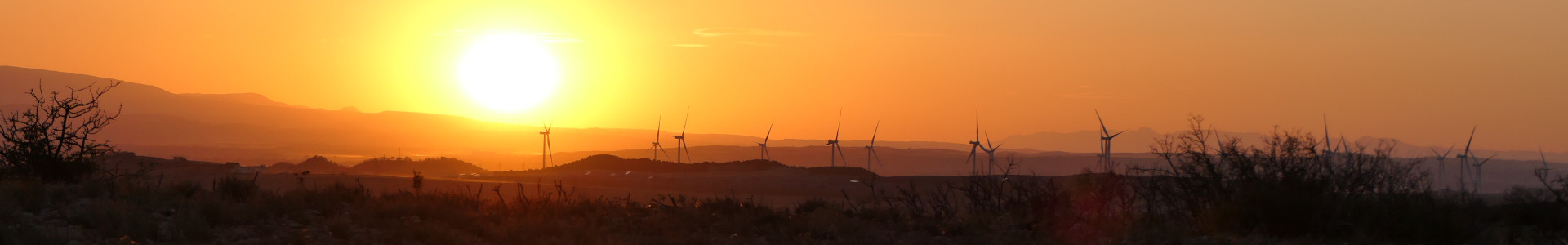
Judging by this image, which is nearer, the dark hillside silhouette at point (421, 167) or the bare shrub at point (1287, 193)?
the bare shrub at point (1287, 193)

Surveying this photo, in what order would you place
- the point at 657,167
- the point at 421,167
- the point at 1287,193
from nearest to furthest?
the point at 1287,193, the point at 657,167, the point at 421,167

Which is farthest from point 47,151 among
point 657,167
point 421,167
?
point 421,167

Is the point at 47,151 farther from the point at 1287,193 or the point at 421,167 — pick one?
the point at 421,167

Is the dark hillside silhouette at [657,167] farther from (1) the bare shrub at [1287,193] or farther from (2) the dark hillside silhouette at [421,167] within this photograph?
(1) the bare shrub at [1287,193]

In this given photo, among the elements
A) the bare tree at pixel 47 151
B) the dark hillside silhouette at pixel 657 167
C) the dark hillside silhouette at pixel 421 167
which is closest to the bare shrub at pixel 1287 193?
the bare tree at pixel 47 151

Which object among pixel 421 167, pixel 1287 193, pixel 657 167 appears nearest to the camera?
pixel 1287 193

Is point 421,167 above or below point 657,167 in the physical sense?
below

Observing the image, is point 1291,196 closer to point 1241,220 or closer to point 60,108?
point 1241,220

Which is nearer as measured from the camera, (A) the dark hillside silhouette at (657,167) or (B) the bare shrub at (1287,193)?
(B) the bare shrub at (1287,193)

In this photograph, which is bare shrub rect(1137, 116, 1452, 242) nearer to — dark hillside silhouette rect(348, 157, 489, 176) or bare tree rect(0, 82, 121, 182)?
bare tree rect(0, 82, 121, 182)

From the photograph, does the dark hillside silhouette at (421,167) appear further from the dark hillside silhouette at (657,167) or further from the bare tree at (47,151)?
the bare tree at (47,151)

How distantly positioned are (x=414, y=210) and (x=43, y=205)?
4.82 meters

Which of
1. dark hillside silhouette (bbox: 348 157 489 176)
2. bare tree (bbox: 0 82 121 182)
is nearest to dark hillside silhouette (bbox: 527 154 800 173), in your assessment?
dark hillside silhouette (bbox: 348 157 489 176)

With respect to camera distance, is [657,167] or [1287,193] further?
[657,167]
